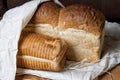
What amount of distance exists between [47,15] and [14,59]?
0.70 ft

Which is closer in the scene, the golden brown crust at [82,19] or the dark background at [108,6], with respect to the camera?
the golden brown crust at [82,19]

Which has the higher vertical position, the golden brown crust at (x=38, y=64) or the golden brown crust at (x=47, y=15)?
the golden brown crust at (x=47, y=15)

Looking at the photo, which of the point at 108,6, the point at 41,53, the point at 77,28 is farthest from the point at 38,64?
the point at 108,6

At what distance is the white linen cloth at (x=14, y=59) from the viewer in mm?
827

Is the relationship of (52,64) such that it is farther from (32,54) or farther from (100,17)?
(100,17)

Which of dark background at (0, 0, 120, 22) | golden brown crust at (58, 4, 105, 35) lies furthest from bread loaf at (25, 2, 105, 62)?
dark background at (0, 0, 120, 22)

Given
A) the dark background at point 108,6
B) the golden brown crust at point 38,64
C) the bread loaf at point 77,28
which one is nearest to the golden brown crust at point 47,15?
the bread loaf at point 77,28

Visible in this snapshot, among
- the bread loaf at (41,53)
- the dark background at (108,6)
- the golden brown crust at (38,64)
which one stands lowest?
the golden brown crust at (38,64)

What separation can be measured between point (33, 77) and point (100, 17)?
34cm

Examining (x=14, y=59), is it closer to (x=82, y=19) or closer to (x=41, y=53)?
(x=41, y=53)

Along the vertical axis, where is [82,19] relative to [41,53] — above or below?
above

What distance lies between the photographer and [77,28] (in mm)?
869

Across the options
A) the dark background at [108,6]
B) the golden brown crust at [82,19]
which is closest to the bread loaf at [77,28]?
the golden brown crust at [82,19]

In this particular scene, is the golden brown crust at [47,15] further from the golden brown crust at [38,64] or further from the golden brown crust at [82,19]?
the golden brown crust at [38,64]
